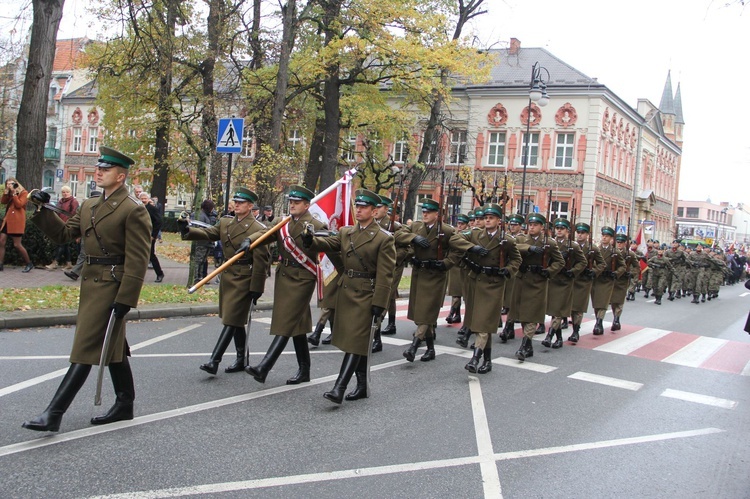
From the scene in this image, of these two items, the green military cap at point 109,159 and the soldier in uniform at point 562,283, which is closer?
the green military cap at point 109,159

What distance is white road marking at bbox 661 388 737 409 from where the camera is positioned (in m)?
7.62

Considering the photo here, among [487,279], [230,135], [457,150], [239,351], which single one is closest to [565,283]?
[487,279]

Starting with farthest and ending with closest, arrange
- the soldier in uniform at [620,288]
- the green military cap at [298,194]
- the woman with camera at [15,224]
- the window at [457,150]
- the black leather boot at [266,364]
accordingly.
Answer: the window at [457,150] < the soldier in uniform at [620,288] < the woman with camera at [15,224] < the green military cap at [298,194] < the black leather boot at [266,364]

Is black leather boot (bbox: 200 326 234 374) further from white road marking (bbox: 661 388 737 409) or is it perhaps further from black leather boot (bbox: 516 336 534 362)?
white road marking (bbox: 661 388 737 409)

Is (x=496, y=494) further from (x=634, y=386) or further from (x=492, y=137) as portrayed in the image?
(x=492, y=137)

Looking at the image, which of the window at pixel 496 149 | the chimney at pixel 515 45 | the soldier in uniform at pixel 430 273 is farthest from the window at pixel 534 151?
the soldier in uniform at pixel 430 273

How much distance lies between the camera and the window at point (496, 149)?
4384 cm

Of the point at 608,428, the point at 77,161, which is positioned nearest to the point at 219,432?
the point at 608,428


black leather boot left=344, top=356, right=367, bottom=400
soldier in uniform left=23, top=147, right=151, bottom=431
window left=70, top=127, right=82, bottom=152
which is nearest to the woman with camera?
soldier in uniform left=23, top=147, right=151, bottom=431

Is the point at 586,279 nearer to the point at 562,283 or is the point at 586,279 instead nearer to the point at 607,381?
the point at 562,283

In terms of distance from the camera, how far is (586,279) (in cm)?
1184

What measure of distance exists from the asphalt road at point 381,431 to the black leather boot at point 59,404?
151 mm

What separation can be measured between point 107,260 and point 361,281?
7.76 ft

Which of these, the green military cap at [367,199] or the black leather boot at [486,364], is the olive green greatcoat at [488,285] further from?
the green military cap at [367,199]
